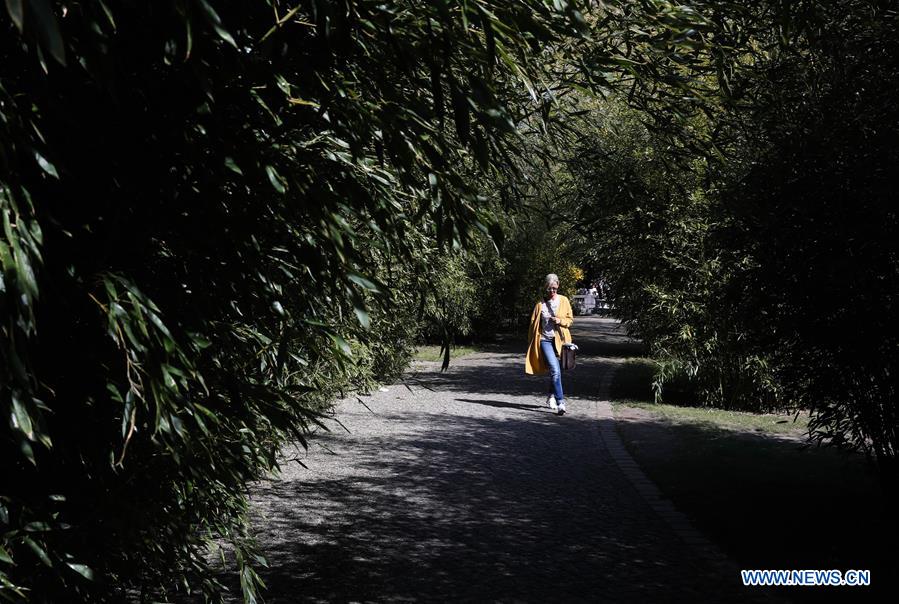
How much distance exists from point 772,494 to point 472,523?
2.55m

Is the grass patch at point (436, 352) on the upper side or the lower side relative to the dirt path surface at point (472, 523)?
upper

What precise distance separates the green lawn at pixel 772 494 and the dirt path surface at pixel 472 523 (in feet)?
1.12

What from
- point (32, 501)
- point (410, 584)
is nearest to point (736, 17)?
point (410, 584)

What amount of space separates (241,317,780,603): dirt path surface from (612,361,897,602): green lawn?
34 cm

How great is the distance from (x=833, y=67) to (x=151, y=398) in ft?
15.5

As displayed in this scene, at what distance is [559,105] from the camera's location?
559 centimetres

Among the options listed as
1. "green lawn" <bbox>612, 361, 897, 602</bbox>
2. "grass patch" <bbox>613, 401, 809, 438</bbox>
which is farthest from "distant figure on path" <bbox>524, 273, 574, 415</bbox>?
"grass patch" <bbox>613, 401, 809, 438</bbox>

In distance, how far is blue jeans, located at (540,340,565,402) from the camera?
1307cm

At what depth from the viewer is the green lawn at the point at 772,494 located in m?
5.58

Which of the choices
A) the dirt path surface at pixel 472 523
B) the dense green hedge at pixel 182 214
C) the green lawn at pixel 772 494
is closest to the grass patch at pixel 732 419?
the green lawn at pixel 772 494

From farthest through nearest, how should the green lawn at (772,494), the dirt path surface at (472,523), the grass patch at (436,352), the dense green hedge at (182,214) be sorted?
the grass patch at (436,352) < the green lawn at (772,494) < the dirt path surface at (472,523) < the dense green hedge at (182,214)

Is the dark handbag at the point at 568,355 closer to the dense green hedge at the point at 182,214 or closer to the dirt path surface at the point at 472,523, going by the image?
the dirt path surface at the point at 472,523

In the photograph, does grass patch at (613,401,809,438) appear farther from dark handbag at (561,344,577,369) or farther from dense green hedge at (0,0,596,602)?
dense green hedge at (0,0,596,602)

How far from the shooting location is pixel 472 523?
688 centimetres
